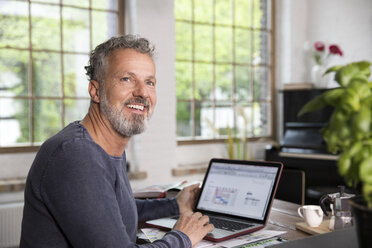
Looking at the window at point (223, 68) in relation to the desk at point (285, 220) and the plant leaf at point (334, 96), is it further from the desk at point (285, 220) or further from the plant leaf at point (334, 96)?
the plant leaf at point (334, 96)

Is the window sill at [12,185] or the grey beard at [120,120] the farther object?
the window sill at [12,185]

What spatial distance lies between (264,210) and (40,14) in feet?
10.8

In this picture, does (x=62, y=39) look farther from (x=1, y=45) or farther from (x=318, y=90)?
(x=318, y=90)

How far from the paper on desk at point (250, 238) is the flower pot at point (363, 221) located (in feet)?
2.48

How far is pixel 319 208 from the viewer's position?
163 cm

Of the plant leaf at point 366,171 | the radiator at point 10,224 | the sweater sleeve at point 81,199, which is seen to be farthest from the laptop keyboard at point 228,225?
the radiator at point 10,224

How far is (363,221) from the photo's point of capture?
2.40 feet

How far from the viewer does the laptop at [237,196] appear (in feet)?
5.47

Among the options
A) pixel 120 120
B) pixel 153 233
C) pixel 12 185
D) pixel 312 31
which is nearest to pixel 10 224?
pixel 12 185

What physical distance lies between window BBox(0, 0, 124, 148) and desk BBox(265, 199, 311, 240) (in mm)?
2737

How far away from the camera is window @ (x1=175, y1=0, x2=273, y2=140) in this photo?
492 centimetres

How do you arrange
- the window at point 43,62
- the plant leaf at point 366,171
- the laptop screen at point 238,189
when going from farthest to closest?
the window at point 43,62 → the laptop screen at point 238,189 → the plant leaf at point 366,171

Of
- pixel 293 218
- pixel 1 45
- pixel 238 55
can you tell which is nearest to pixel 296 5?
pixel 238 55

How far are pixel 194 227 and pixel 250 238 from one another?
217 mm
